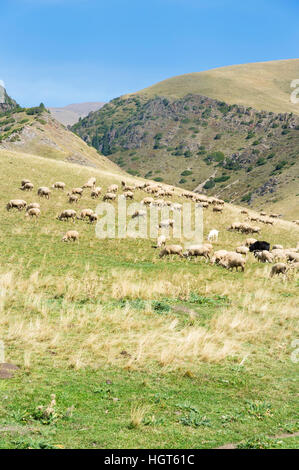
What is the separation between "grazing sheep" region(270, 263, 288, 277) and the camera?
835 inches

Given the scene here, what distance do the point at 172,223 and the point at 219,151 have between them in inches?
5133

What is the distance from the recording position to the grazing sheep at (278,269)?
2121 cm

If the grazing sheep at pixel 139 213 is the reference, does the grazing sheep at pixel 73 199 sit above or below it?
above

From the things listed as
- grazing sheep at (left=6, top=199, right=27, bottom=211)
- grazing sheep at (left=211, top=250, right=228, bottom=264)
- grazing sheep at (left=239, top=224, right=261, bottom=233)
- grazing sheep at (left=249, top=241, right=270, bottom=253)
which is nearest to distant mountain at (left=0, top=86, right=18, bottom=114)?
grazing sheep at (left=6, top=199, right=27, bottom=211)

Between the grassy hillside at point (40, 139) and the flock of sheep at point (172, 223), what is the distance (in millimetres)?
39224

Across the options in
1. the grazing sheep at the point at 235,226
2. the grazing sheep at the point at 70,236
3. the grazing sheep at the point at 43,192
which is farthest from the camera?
the grazing sheep at the point at 235,226

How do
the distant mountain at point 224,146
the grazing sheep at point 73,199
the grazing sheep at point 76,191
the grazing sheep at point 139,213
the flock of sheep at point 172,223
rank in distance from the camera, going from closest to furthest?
1. the flock of sheep at point 172,223
2. the grazing sheep at point 139,213
3. the grazing sheep at point 73,199
4. the grazing sheep at point 76,191
5. the distant mountain at point 224,146

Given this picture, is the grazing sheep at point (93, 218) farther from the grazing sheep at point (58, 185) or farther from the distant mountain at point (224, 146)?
the distant mountain at point (224, 146)

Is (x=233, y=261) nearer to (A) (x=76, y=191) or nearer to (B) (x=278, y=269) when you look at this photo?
(B) (x=278, y=269)

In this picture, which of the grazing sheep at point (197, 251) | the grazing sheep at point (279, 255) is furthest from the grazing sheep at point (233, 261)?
the grazing sheep at point (279, 255)

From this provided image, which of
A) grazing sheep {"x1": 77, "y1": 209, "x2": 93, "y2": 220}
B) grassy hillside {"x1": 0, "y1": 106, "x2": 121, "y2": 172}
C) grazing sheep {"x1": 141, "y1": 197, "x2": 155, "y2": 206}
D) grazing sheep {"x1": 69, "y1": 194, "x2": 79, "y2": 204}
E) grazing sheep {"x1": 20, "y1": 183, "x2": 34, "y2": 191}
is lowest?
grazing sheep {"x1": 77, "y1": 209, "x2": 93, "y2": 220}

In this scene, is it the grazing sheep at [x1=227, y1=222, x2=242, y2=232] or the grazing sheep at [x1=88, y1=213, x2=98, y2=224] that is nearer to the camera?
the grazing sheep at [x1=88, y1=213, x2=98, y2=224]

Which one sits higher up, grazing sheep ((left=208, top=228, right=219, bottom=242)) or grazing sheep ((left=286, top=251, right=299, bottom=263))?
grazing sheep ((left=208, top=228, right=219, bottom=242))

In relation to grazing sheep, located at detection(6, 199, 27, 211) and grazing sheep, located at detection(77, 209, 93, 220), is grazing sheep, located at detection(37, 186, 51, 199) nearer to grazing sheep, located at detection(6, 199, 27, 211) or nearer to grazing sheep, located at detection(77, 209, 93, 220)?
grazing sheep, located at detection(6, 199, 27, 211)
